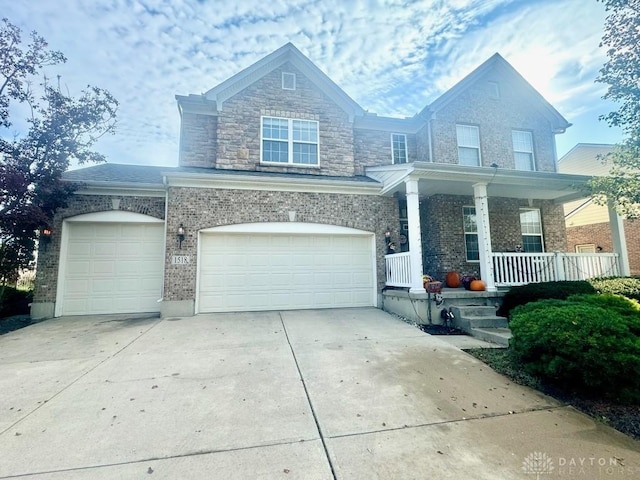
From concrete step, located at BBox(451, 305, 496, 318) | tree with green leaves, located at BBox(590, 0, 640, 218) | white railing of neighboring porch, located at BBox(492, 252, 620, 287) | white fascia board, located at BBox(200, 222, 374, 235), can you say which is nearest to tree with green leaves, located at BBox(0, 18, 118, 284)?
white fascia board, located at BBox(200, 222, 374, 235)

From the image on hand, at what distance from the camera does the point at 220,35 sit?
8320mm

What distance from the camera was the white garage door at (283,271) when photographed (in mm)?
8242

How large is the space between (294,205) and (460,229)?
5802 millimetres

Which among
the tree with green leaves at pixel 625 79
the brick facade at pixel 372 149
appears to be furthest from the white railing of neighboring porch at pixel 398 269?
the tree with green leaves at pixel 625 79

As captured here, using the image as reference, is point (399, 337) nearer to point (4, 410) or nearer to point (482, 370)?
point (482, 370)

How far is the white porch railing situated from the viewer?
7.96m

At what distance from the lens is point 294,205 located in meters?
8.73

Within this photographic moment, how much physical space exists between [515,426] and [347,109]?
10.3m

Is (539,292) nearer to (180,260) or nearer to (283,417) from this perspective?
(283,417)

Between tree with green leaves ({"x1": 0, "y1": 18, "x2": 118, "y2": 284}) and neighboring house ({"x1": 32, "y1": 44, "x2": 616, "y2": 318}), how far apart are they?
65 cm

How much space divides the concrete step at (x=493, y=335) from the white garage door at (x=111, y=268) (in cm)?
852

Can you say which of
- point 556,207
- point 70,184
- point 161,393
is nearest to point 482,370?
point 161,393

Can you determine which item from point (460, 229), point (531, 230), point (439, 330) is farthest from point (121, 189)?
point (531, 230)

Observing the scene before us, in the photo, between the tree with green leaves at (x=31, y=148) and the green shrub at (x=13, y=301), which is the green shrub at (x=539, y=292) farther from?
the green shrub at (x=13, y=301)
